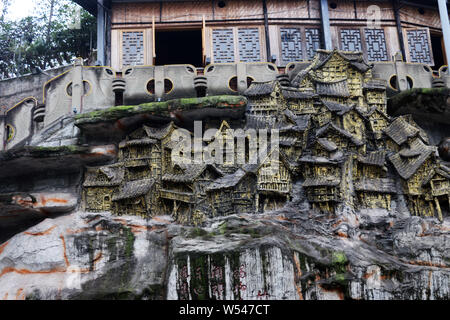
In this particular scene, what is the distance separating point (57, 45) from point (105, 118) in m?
12.2

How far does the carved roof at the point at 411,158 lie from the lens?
16109mm

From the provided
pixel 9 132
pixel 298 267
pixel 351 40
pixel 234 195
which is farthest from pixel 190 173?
pixel 351 40

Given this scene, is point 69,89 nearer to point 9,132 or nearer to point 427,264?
point 9,132

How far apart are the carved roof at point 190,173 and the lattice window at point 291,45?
19.6 ft

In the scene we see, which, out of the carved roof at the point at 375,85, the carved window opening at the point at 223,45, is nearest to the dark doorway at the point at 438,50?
the carved roof at the point at 375,85

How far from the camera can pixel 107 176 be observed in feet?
54.2

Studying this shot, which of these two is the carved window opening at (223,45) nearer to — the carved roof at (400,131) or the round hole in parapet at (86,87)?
the round hole in parapet at (86,87)

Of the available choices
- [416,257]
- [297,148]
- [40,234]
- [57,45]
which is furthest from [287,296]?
[57,45]

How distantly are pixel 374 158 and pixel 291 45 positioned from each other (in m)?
6.01

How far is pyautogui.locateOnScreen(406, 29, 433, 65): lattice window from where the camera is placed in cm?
2045

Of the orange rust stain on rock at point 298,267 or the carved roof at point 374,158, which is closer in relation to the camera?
the orange rust stain on rock at point 298,267

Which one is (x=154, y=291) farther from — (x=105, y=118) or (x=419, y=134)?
(x=419, y=134)

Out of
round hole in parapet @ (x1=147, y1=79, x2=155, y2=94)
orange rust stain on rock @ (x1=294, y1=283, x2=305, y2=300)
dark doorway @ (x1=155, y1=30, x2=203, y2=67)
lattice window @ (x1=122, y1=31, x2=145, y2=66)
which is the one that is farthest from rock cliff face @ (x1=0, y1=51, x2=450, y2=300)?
dark doorway @ (x1=155, y1=30, x2=203, y2=67)
